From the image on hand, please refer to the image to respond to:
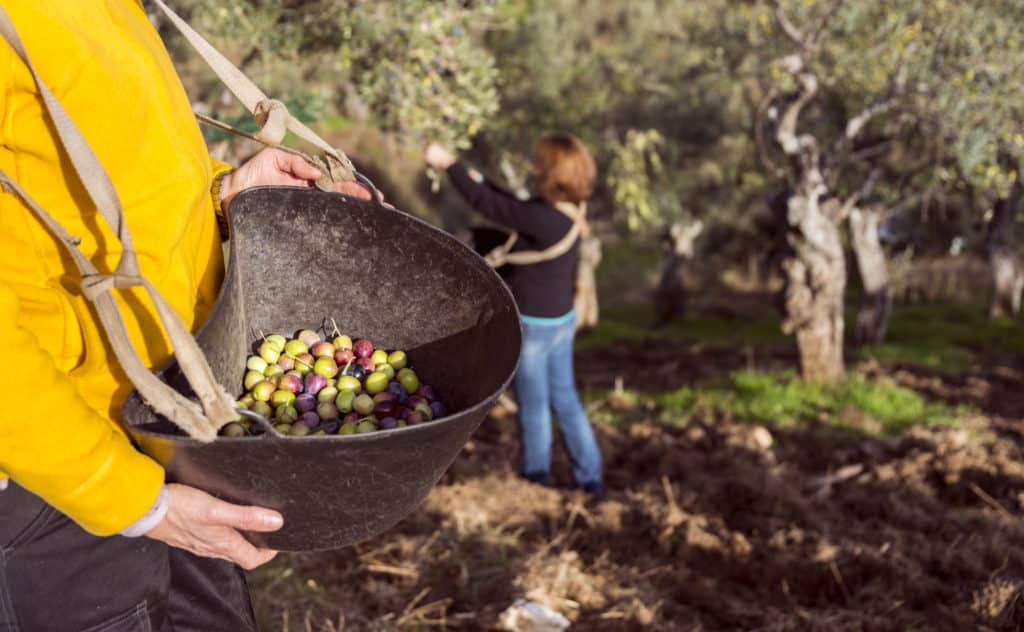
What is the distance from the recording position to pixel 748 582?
15.0 ft

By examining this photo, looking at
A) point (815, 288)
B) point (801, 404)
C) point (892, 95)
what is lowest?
point (801, 404)

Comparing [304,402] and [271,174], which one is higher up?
[271,174]

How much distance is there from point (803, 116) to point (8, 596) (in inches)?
564

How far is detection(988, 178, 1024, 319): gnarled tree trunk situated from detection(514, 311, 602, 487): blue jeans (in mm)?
10229

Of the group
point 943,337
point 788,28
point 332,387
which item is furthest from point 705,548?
point 943,337

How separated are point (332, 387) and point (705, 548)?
3356 millimetres

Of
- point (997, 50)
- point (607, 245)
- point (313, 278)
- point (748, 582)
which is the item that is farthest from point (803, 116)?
point (313, 278)

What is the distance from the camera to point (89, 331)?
1637 millimetres

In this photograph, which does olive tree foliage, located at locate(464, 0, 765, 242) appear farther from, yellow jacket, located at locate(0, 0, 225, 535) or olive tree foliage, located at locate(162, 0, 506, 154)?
yellow jacket, located at locate(0, 0, 225, 535)

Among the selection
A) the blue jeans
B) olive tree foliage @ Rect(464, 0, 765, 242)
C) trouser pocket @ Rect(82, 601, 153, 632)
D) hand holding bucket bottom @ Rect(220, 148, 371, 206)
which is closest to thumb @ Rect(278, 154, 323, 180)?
hand holding bucket bottom @ Rect(220, 148, 371, 206)

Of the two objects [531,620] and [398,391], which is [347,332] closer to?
[398,391]

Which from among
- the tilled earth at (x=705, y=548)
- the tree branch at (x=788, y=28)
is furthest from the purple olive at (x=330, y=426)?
the tree branch at (x=788, y=28)

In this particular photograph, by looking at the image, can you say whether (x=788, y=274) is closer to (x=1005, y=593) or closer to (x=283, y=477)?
(x=1005, y=593)

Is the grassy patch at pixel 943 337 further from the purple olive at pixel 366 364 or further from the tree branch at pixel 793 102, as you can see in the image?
the purple olive at pixel 366 364
